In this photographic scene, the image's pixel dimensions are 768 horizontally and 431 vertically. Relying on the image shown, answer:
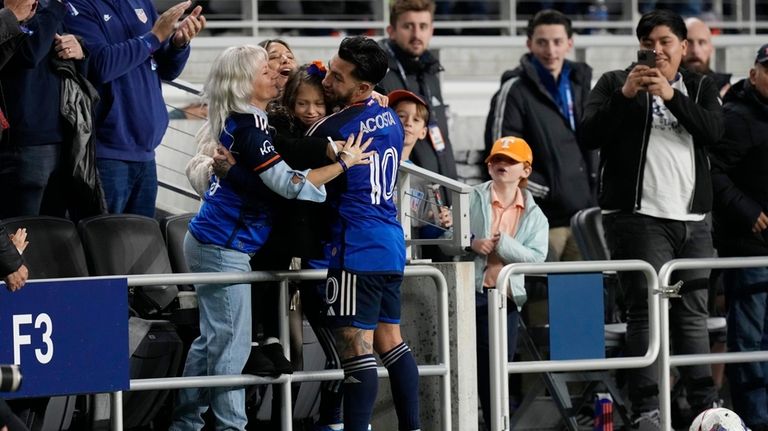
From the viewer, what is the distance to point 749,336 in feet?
27.6

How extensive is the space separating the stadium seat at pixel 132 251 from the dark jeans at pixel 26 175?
0.34 metres

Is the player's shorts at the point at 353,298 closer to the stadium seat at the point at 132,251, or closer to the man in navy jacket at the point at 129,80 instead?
the stadium seat at the point at 132,251

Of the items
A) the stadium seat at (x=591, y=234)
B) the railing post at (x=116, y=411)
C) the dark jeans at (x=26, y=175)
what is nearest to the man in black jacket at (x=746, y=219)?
the stadium seat at (x=591, y=234)

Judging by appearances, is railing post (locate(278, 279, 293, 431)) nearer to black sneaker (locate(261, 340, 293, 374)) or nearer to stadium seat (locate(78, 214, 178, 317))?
black sneaker (locate(261, 340, 293, 374))

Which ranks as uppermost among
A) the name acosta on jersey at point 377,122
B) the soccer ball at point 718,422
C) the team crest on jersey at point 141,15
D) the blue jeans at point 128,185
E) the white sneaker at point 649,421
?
the team crest on jersey at point 141,15

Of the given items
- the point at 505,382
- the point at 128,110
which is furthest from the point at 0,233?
the point at 505,382

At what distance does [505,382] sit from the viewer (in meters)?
7.33

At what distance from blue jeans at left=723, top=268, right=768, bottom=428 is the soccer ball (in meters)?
1.07

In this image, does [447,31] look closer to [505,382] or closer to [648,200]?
[648,200]

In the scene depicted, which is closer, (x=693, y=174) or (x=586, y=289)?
(x=586, y=289)

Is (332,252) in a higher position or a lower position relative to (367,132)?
lower

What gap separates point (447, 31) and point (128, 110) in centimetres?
905

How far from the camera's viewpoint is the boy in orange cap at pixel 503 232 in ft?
26.2

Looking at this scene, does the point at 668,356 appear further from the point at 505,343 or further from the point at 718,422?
the point at 505,343
